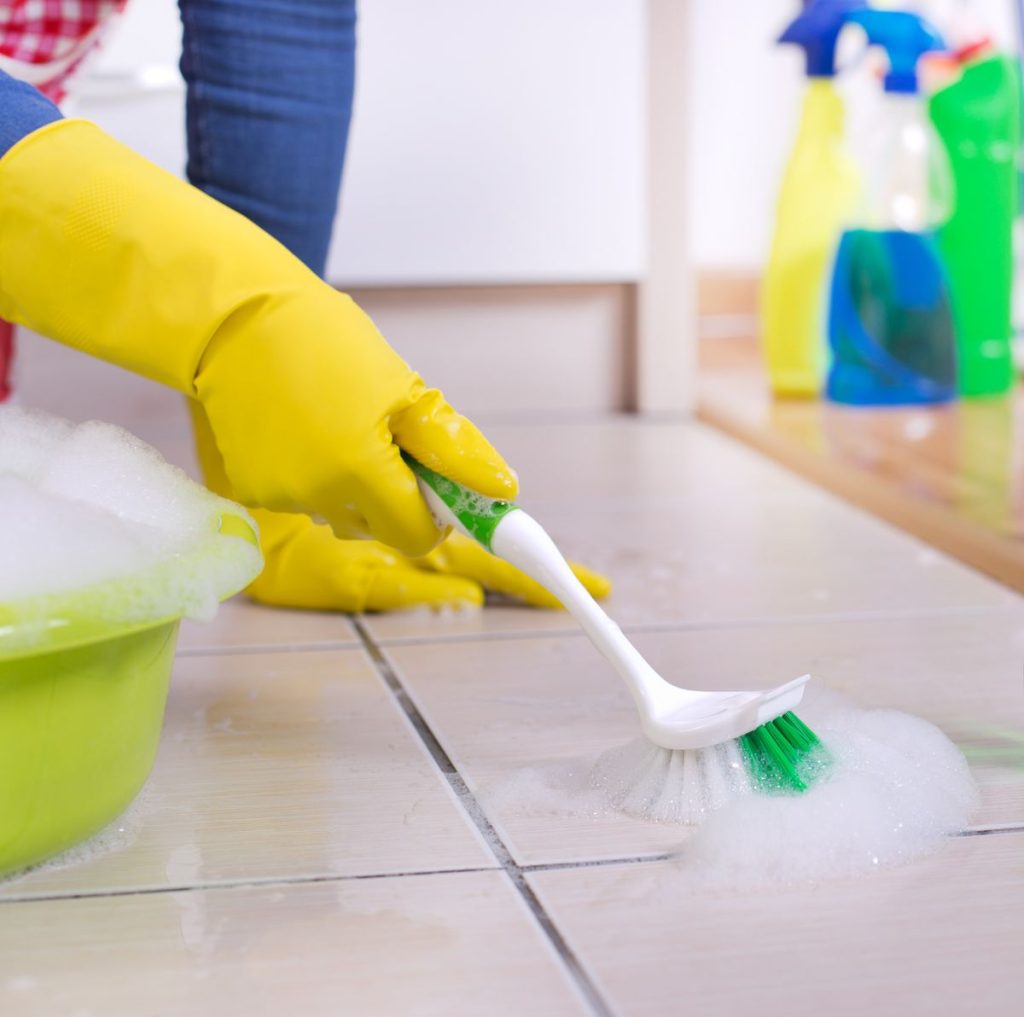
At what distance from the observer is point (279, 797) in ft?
2.23

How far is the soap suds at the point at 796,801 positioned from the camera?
1.94 feet

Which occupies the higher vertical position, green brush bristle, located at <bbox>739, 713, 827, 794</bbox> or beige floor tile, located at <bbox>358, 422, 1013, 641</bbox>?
green brush bristle, located at <bbox>739, 713, 827, 794</bbox>

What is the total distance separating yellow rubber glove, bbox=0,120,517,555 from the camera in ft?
2.13

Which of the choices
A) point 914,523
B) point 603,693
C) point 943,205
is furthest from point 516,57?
point 603,693

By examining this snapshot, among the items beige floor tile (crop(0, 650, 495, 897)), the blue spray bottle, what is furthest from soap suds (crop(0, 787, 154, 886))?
the blue spray bottle

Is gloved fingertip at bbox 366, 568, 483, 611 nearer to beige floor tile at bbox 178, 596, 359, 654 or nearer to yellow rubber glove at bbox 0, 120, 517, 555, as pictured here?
beige floor tile at bbox 178, 596, 359, 654

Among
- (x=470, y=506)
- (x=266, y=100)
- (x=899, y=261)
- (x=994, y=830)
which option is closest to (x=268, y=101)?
(x=266, y=100)

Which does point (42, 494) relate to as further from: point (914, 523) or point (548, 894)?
point (914, 523)

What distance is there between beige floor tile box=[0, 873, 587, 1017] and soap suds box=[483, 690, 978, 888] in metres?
0.08

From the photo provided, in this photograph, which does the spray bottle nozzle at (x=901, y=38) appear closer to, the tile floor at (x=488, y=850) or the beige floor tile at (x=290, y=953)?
the tile floor at (x=488, y=850)

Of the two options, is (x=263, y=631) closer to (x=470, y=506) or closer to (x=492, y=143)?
(x=470, y=506)

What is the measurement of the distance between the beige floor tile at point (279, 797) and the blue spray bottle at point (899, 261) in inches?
35.5

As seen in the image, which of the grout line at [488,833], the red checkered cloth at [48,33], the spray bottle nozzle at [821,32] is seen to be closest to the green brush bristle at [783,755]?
the grout line at [488,833]

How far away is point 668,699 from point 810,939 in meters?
0.15
